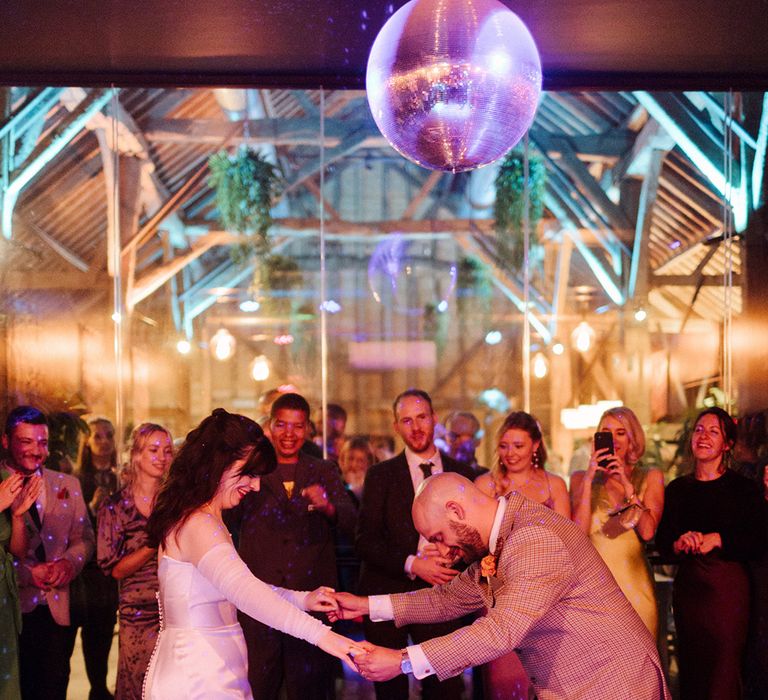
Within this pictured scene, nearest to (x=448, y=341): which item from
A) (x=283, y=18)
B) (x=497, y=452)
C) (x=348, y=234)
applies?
(x=348, y=234)

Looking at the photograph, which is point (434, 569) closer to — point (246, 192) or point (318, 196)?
point (318, 196)

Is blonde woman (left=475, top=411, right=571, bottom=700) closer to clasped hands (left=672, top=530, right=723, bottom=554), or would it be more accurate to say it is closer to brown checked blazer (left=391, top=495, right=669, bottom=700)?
clasped hands (left=672, top=530, right=723, bottom=554)

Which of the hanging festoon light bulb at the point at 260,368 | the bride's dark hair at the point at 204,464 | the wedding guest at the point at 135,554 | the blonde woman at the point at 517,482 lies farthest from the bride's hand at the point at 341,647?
the hanging festoon light bulb at the point at 260,368

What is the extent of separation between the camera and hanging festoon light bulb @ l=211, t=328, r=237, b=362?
252 inches

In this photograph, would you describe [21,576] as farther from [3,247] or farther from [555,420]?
[555,420]

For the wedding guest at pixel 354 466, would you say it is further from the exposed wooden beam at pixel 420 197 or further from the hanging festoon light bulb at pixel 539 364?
the exposed wooden beam at pixel 420 197

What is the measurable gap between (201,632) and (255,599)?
13.2 inches

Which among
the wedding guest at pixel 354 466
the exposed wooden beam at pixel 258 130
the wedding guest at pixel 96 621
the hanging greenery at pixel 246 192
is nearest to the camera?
the wedding guest at pixel 96 621

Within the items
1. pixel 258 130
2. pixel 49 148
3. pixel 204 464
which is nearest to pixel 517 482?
pixel 204 464

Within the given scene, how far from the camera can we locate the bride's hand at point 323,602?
3.35m

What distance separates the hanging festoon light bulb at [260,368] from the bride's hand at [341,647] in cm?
364

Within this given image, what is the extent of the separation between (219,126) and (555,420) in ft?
10.1

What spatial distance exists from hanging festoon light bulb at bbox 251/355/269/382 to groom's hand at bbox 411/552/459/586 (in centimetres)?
249

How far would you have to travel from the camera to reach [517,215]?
6.66 m
